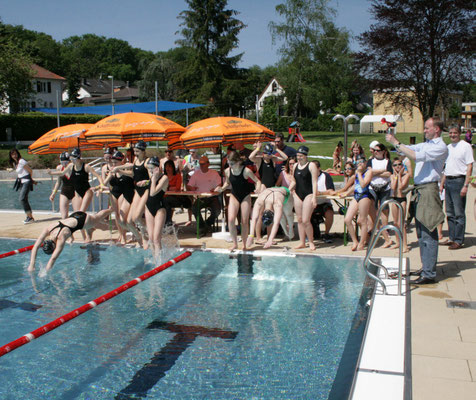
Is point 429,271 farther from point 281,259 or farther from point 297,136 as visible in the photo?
point 297,136

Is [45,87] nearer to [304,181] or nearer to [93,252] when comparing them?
[93,252]

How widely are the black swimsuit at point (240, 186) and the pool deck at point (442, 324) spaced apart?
43.2 inches

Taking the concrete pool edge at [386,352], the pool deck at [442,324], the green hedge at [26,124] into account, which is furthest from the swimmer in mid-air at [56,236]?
the green hedge at [26,124]

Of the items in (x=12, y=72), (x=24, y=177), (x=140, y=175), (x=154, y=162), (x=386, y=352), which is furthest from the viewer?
(x=12, y=72)

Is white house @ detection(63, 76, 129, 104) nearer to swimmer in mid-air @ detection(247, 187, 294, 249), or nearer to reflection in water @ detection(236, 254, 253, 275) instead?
swimmer in mid-air @ detection(247, 187, 294, 249)

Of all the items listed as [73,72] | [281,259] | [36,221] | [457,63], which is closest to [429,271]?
[281,259]

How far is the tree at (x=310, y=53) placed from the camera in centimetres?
4419

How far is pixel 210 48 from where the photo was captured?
48188 millimetres

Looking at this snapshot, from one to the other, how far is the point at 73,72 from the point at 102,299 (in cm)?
9838

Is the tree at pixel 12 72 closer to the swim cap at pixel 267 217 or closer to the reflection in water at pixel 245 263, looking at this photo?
the swim cap at pixel 267 217

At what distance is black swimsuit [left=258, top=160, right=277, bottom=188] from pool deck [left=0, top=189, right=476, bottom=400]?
1178mm

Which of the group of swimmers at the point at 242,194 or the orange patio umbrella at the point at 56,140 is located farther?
the orange patio umbrella at the point at 56,140

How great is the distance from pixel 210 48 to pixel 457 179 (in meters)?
43.1

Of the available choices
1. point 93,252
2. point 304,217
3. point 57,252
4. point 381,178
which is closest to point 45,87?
point 93,252
